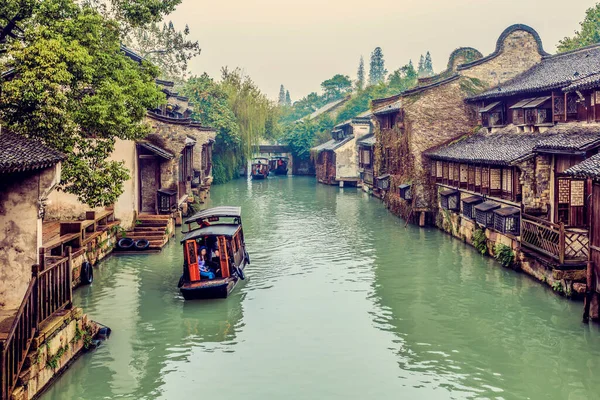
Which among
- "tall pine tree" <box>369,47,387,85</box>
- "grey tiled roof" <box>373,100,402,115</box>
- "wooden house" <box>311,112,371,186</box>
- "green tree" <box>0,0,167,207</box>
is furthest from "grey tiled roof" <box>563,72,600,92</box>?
"tall pine tree" <box>369,47,387,85</box>

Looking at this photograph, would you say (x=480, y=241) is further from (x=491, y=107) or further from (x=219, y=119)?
(x=219, y=119)

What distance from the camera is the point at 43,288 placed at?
12.3m

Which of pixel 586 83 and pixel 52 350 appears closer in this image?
pixel 52 350

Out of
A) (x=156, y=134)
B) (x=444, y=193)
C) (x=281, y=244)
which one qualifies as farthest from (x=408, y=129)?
(x=156, y=134)

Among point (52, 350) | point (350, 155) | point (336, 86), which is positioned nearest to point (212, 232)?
point (52, 350)

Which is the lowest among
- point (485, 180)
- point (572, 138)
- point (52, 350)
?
point (52, 350)

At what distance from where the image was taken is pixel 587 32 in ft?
165

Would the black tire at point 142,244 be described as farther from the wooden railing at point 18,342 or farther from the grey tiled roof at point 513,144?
the wooden railing at point 18,342

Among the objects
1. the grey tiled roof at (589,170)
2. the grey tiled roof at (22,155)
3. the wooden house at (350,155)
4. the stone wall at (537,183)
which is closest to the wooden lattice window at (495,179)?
the stone wall at (537,183)

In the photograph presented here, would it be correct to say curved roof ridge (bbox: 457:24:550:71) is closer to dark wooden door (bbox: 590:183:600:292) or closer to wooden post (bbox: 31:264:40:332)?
dark wooden door (bbox: 590:183:600:292)

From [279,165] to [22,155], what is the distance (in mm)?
62998

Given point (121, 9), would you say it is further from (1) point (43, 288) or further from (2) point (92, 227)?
(1) point (43, 288)

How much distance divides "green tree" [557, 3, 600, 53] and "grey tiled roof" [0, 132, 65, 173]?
45.4m

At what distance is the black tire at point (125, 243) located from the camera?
25.8m
